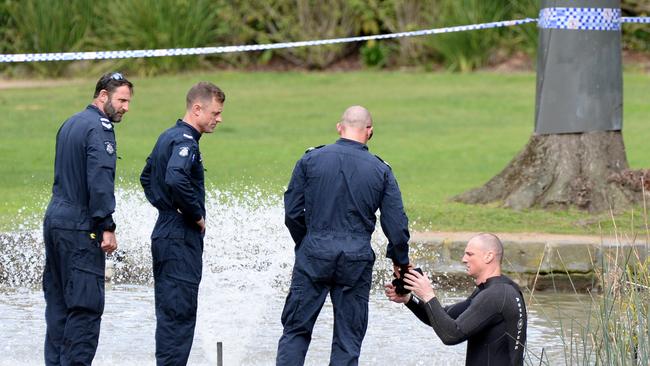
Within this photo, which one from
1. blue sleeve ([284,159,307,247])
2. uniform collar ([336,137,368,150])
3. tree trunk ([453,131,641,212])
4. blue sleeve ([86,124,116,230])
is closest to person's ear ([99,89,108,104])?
blue sleeve ([86,124,116,230])

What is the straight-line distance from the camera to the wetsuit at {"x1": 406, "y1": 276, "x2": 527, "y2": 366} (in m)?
6.40

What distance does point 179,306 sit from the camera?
726cm

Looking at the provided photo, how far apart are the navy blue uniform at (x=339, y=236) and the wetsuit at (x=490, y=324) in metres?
0.58

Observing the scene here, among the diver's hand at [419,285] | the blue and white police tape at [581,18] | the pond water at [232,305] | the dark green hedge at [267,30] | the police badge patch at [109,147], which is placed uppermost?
the dark green hedge at [267,30]

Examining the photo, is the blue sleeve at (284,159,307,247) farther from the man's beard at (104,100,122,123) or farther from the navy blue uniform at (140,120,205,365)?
the man's beard at (104,100,122,123)

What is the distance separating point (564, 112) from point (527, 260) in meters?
2.00

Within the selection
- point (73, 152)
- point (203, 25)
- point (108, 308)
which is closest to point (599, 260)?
point (108, 308)

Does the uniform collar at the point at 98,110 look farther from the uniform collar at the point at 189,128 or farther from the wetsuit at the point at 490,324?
the wetsuit at the point at 490,324

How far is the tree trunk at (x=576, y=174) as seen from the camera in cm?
1201

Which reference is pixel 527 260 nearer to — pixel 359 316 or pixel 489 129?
pixel 359 316

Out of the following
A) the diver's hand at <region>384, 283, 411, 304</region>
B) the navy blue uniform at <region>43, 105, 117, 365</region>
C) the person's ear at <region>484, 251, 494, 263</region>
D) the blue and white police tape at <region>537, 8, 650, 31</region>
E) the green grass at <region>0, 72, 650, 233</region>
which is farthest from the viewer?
the green grass at <region>0, 72, 650, 233</region>

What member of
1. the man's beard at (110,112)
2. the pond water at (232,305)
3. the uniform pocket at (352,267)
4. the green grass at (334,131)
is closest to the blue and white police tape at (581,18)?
the green grass at (334,131)

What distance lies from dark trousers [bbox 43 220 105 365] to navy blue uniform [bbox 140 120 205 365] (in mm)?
310

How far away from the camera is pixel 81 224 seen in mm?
7070
